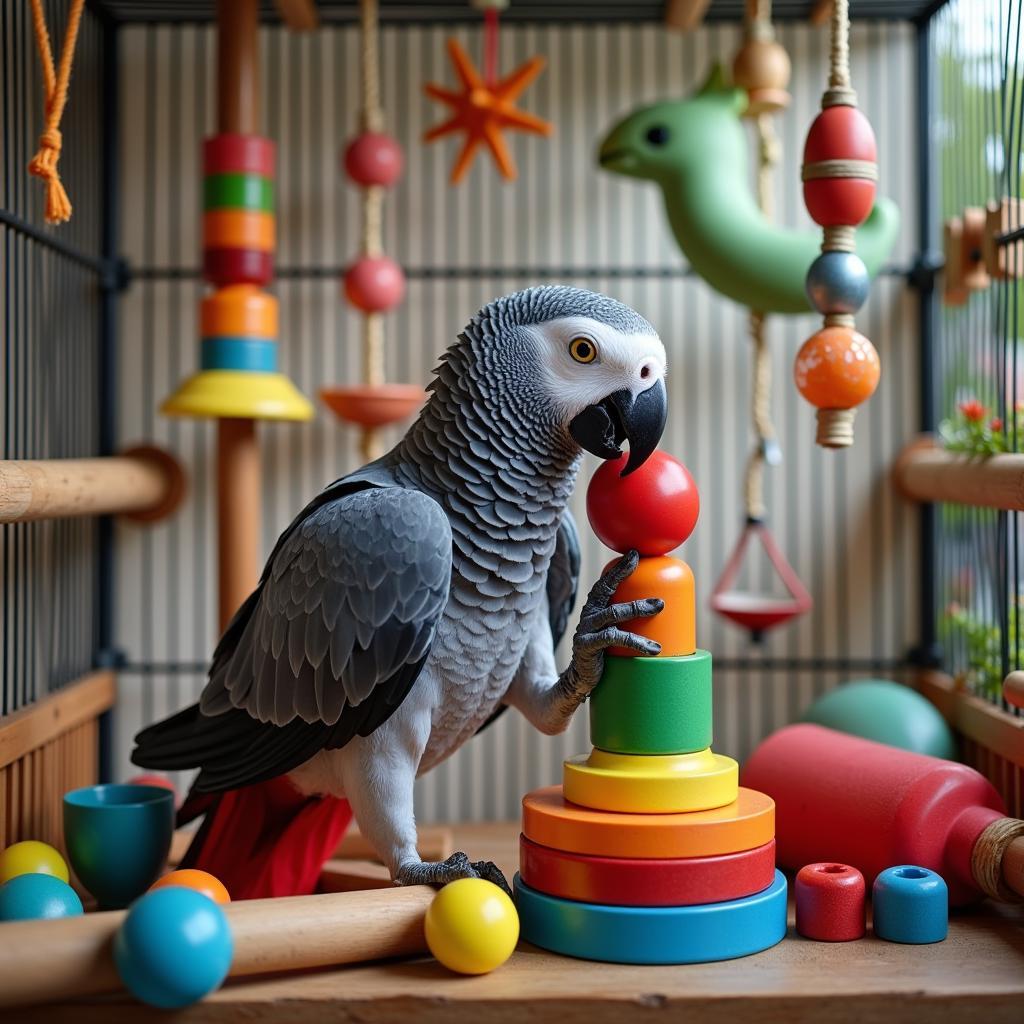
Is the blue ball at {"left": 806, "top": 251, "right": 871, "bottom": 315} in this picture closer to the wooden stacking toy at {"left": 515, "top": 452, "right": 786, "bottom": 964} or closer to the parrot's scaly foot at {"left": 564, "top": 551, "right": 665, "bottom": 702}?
the wooden stacking toy at {"left": 515, "top": 452, "right": 786, "bottom": 964}

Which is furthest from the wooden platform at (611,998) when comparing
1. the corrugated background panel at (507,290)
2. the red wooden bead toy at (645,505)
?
the corrugated background panel at (507,290)

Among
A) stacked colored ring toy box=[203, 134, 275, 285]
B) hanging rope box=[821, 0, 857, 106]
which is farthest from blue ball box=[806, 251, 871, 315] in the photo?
stacked colored ring toy box=[203, 134, 275, 285]

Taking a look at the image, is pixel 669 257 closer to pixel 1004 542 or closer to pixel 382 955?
pixel 1004 542

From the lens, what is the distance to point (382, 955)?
1.24m

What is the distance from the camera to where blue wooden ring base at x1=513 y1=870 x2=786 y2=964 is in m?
1.22

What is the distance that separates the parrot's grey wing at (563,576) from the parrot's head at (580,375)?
0.66 ft

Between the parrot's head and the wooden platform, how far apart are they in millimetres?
540

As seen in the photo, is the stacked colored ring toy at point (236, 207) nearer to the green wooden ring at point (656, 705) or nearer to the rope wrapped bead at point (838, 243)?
the rope wrapped bead at point (838, 243)

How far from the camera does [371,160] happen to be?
2.07m

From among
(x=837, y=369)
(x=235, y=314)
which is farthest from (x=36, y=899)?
(x=837, y=369)

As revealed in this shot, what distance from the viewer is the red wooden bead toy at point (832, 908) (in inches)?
51.9

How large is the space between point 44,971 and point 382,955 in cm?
33

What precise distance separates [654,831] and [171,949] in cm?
49

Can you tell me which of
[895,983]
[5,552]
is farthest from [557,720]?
[5,552]
